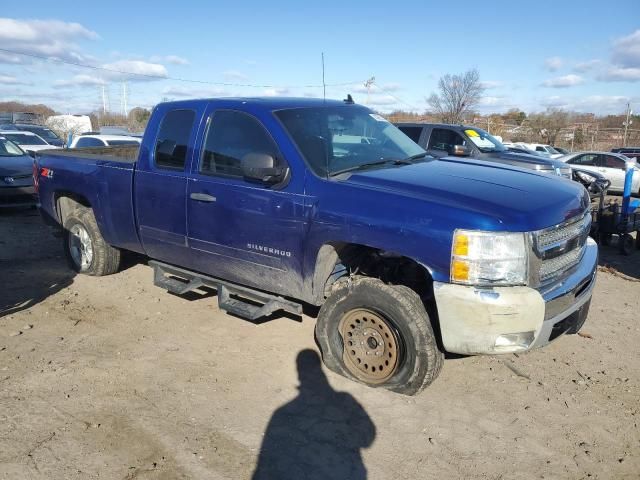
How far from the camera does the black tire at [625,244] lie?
8070mm

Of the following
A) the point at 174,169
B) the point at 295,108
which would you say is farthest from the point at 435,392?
the point at 174,169

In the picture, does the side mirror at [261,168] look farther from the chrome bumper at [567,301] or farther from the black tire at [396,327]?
the chrome bumper at [567,301]

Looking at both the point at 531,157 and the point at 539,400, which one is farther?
the point at 531,157

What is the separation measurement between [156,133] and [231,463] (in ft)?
10.3

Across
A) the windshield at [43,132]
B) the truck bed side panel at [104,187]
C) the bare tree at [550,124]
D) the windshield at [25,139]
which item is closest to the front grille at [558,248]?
the truck bed side panel at [104,187]

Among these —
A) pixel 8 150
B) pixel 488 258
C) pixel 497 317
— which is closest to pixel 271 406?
pixel 497 317

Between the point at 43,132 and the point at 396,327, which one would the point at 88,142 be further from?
the point at 396,327

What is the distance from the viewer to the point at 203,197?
423 cm

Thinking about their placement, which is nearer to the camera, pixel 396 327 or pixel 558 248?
pixel 558 248

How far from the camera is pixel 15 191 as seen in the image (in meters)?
10.0

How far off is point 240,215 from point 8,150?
990cm

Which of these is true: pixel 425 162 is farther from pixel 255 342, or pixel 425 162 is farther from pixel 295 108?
pixel 255 342

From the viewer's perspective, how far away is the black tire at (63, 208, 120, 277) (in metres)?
5.83

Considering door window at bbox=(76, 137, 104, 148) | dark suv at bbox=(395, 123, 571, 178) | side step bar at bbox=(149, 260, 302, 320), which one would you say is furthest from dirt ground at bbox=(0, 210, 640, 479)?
door window at bbox=(76, 137, 104, 148)
